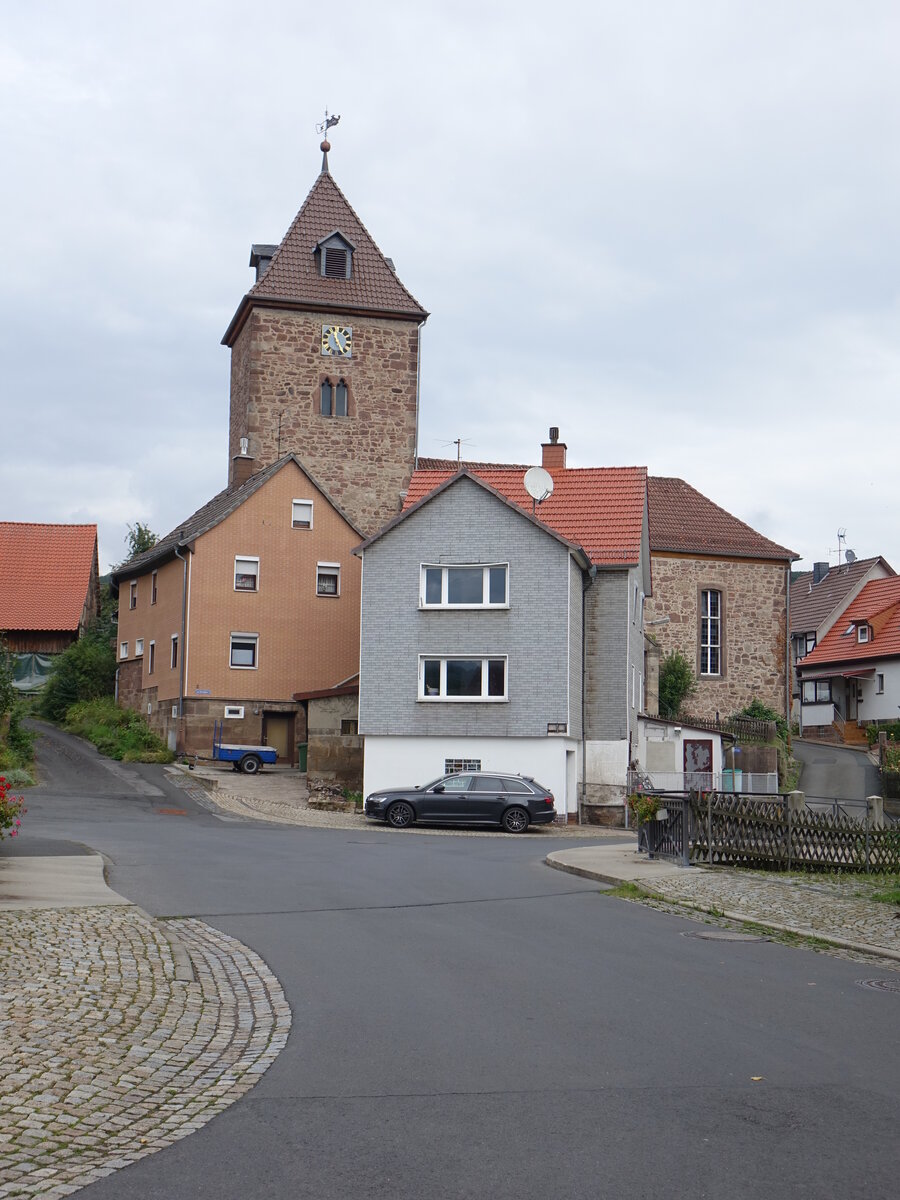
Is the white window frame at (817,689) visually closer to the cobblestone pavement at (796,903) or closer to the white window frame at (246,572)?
the white window frame at (246,572)

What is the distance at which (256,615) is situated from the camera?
47062 mm

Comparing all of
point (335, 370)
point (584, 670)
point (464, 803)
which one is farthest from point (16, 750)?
point (335, 370)

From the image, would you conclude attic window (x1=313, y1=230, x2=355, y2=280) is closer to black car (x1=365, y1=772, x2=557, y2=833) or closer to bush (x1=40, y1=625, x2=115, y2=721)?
bush (x1=40, y1=625, x2=115, y2=721)

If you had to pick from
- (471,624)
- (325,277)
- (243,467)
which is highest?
(325,277)

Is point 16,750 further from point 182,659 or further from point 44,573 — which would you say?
point 44,573

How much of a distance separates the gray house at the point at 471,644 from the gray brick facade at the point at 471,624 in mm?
27

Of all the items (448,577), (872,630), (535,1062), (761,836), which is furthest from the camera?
(872,630)

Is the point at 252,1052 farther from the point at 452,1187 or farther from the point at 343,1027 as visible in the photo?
the point at 452,1187

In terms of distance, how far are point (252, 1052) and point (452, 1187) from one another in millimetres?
2862

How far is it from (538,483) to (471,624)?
17.5ft

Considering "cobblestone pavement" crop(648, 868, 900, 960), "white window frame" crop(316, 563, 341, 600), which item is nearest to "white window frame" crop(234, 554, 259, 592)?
"white window frame" crop(316, 563, 341, 600)

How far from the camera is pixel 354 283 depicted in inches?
2126

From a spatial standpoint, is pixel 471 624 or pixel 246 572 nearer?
pixel 471 624

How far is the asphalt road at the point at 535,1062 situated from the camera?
6.07 m
